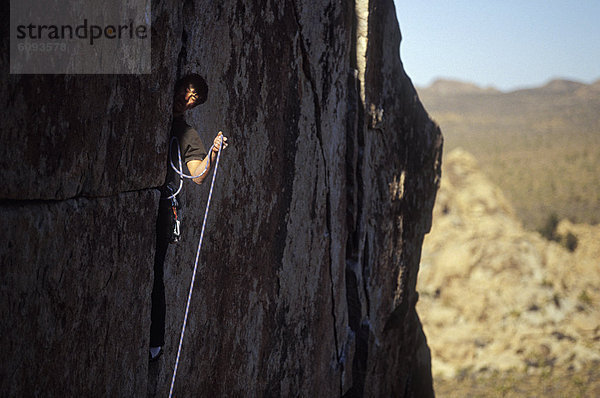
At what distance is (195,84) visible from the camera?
373 centimetres

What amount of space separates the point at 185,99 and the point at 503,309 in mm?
12485

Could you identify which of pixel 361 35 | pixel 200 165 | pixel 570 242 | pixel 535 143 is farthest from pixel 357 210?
pixel 535 143

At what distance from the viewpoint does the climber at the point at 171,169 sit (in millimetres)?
3699

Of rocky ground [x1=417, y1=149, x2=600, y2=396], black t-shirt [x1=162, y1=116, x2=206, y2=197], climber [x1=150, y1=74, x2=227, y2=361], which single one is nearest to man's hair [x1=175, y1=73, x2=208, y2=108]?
climber [x1=150, y1=74, x2=227, y2=361]

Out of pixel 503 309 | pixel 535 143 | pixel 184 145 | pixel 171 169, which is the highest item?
pixel 535 143

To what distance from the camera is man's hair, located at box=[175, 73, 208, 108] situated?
371 centimetres

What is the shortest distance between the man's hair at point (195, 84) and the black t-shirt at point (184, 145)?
0.51 feet

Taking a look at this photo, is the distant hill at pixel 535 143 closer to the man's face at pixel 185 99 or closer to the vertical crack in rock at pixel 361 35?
the vertical crack in rock at pixel 361 35

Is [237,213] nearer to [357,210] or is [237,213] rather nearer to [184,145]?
[184,145]

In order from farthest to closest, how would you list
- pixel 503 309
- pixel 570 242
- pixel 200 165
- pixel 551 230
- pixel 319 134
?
pixel 551 230 → pixel 570 242 → pixel 503 309 → pixel 319 134 → pixel 200 165

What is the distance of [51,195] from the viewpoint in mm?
2803

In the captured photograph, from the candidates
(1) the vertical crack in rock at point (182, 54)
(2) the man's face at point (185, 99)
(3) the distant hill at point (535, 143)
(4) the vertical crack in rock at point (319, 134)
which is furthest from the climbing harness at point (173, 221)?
(3) the distant hill at point (535, 143)

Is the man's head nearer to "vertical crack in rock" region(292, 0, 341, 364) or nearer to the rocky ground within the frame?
"vertical crack in rock" region(292, 0, 341, 364)

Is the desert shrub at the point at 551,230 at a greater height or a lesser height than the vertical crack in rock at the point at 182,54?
lesser
